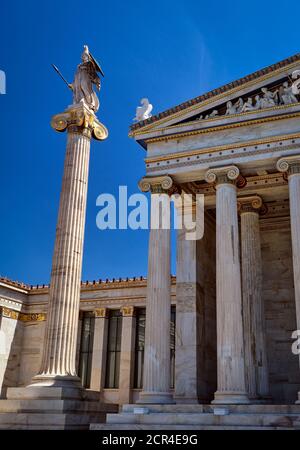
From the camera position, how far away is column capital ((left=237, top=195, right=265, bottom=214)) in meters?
39.2

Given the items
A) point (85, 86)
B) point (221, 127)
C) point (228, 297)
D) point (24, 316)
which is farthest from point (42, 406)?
point (24, 316)

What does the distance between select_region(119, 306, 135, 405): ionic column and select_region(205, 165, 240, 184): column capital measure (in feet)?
75.5

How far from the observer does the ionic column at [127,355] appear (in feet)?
165

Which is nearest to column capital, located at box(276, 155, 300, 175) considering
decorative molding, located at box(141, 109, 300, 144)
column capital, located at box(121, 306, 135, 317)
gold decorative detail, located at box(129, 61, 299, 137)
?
decorative molding, located at box(141, 109, 300, 144)

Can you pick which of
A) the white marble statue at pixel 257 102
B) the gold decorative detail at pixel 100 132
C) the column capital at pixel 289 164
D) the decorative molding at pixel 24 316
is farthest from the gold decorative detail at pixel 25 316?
the column capital at pixel 289 164

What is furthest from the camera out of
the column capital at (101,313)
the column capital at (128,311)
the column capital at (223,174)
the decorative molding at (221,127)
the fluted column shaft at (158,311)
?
the column capital at (101,313)

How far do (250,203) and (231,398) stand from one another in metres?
15.4

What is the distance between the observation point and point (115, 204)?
125 ft

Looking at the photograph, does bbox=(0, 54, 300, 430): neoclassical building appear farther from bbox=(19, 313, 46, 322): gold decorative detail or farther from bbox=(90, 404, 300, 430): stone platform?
bbox=(19, 313, 46, 322): gold decorative detail

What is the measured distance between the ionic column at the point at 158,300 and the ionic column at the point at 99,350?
21.8m

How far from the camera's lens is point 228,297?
3102cm

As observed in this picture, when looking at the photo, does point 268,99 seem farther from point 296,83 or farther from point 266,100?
point 296,83

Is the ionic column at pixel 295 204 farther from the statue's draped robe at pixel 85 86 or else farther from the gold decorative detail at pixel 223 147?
the statue's draped robe at pixel 85 86

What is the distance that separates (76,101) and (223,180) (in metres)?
12.4
